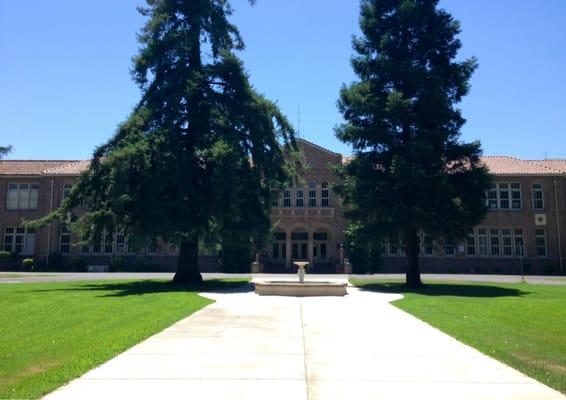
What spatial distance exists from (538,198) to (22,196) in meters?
48.3

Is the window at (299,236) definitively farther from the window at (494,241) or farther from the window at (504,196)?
the window at (504,196)

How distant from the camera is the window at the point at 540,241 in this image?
45.0m

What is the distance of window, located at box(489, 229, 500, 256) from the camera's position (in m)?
45.4

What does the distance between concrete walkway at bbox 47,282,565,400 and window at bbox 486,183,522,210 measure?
1475 inches

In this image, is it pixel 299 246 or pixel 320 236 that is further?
pixel 320 236

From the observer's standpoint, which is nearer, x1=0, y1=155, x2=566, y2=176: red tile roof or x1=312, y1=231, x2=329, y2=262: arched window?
x1=312, y1=231, x2=329, y2=262: arched window

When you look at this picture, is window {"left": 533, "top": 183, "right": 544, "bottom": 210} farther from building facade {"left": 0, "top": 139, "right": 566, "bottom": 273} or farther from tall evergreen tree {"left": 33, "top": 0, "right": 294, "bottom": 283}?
tall evergreen tree {"left": 33, "top": 0, "right": 294, "bottom": 283}

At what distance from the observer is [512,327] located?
39.0 feet

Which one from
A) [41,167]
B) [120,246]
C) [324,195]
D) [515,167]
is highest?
[41,167]

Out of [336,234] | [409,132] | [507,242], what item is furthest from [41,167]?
[507,242]

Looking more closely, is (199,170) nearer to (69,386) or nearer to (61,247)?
(69,386)

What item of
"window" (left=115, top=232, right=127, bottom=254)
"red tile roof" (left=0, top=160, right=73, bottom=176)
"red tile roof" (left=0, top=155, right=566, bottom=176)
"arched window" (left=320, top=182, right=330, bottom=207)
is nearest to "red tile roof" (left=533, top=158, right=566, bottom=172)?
"red tile roof" (left=0, top=155, right=566, bottom=176)

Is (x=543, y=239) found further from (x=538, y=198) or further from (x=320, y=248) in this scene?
(x=320, y=248)

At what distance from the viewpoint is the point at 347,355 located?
28.1 ft
